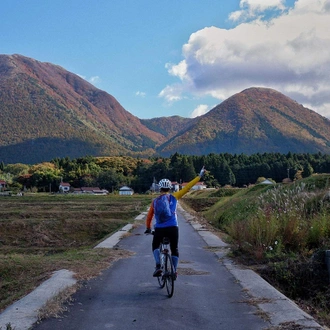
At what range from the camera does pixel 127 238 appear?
669 inches

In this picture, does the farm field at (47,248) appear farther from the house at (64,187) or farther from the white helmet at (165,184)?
the house at (64,187)

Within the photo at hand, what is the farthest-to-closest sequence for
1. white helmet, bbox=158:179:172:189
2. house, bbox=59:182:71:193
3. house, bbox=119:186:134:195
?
1. house, bbox=59:182:71:193
2. house, bbox=119:186:134:195
3. white helmet, bbox=158:179:172:189

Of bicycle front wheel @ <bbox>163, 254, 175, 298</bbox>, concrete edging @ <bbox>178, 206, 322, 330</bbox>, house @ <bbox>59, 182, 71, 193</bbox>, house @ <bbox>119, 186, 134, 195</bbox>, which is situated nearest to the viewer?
concrete edging @ <bbox>178, 206, 322, 330</bbox>

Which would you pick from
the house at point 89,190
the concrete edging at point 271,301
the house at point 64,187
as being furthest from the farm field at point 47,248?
the house at point 64,187

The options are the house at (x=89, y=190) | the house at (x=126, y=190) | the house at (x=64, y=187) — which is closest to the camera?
the house at (x=126, y=190)

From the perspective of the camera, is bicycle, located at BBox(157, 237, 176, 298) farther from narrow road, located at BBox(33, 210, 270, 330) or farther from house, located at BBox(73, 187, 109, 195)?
house, located at BBox(73, 187, 109, 195)

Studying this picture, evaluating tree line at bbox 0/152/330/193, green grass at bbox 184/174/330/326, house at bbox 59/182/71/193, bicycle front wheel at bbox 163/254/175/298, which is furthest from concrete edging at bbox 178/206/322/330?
house at bbox 59/182/71/193

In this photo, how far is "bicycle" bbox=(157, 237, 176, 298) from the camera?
746cm

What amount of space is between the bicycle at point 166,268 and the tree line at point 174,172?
91.9 m

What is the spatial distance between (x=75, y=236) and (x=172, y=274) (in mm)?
17412

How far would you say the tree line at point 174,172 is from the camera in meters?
107

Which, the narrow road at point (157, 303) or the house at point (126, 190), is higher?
the narrow road at point (157, 303)

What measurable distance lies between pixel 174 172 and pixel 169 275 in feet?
339

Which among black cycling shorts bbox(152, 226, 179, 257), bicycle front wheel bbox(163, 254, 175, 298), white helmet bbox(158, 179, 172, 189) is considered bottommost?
bicycle front wheel bbox(163, 254, 175, 298)
